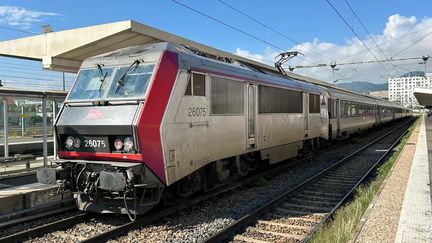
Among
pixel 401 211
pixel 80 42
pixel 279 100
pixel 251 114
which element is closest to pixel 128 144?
pixel 251 114

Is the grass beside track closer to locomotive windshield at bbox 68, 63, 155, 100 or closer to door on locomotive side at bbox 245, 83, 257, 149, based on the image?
door on locomotive side at bbox 245, 83, 257, 149

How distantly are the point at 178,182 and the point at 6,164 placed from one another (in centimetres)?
500

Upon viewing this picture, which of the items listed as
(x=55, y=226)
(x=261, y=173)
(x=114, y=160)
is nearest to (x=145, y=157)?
(x=114, y=160)

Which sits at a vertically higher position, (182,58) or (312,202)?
(182,58)

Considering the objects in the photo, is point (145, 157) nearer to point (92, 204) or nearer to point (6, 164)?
point (92, 204)

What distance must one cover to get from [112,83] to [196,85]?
1623 mm

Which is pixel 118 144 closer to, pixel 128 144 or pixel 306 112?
pixel 128 144

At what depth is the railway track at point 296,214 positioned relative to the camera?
6957 millimetres

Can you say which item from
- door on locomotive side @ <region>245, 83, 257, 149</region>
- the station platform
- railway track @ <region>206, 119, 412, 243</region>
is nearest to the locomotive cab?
railway track @ <region>206, 119, 412, 243</region>

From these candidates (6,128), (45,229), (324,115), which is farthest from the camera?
(324,115)

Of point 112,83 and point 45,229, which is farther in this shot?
point 112,83

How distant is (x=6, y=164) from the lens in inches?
411

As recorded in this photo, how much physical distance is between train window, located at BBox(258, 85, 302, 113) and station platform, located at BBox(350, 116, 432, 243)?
141 inches

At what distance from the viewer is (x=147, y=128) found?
702cm
